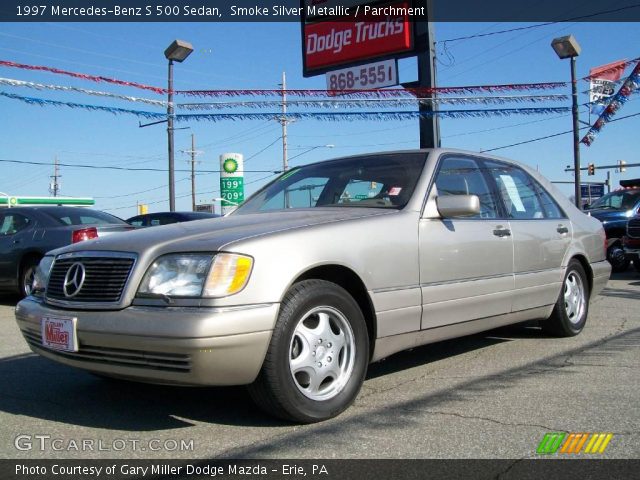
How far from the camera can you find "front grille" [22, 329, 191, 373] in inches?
115

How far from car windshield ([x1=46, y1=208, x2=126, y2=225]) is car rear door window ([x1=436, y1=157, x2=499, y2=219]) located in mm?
5680

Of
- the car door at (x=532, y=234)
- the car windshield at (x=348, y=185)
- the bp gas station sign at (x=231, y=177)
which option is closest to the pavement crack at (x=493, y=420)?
the car windshield at (x=348, y=185)

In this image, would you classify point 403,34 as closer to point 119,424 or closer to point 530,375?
point 530,375

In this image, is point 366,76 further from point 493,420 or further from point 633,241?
point 493,420

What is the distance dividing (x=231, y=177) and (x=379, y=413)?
33.7m

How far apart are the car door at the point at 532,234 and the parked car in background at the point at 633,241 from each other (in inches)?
236

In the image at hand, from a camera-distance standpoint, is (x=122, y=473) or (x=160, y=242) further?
(x=160, y=242)

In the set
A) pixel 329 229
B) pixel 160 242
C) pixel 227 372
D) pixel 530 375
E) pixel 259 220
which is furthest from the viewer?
pixel 530 375

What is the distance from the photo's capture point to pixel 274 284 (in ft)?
10.2

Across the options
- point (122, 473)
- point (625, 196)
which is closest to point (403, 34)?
point (625, 196)

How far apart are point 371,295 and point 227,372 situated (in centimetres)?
103

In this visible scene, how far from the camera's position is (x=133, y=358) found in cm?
304

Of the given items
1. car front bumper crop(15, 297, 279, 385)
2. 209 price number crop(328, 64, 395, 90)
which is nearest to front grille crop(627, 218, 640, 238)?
209 price number crop(328, 64, 395, 90)

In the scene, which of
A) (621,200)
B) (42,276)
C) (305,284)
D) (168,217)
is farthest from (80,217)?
(621,200)
